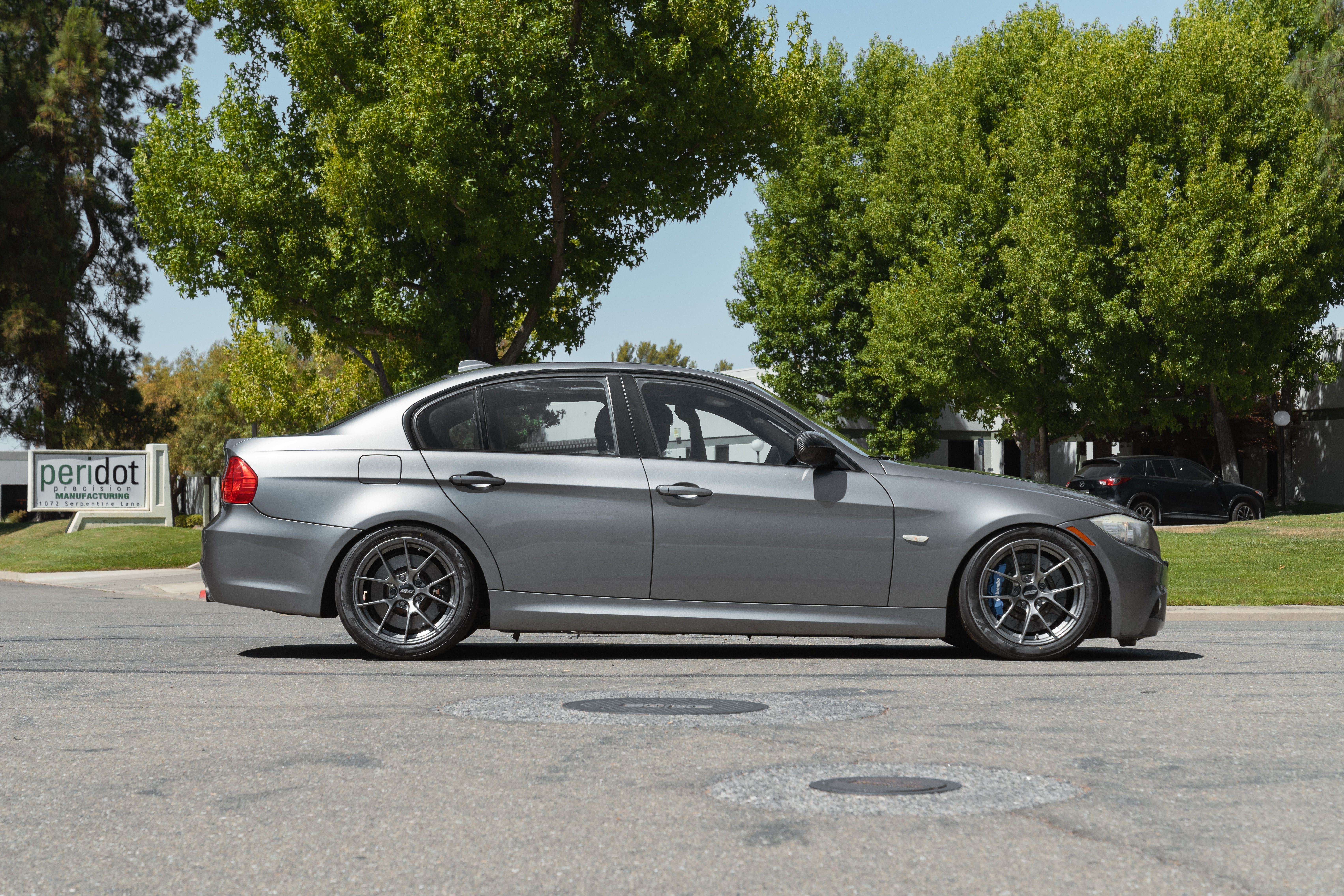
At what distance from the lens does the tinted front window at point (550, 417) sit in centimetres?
750

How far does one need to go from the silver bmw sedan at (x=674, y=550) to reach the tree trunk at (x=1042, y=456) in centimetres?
3088

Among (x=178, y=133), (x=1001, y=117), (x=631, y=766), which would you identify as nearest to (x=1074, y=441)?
(x=1001, y=117)

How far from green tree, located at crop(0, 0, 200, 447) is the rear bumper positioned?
1271 inches

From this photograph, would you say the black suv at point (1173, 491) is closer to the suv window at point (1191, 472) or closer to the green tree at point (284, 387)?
the suv window at point (1191, 472)

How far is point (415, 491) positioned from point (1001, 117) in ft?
107

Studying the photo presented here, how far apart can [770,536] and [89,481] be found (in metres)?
23.1

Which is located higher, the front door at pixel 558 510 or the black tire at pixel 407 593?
the front door at pixel 558 510

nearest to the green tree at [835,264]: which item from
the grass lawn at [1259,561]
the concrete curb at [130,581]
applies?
the grass lawn at [1259,561]

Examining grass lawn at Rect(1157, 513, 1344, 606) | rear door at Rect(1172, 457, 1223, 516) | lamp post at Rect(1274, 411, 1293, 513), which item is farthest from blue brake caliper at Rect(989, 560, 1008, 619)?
lamp post at Rect(1274, 411, 1293, 513)

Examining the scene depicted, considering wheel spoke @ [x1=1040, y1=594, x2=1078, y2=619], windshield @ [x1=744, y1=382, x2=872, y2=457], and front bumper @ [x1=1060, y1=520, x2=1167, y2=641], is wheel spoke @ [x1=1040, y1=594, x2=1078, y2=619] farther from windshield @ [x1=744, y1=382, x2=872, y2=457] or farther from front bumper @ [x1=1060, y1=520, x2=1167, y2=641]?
windshield @ [x1=744, y1=382, x2=872, y2=457]

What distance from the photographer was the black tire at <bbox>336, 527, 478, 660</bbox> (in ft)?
23.8

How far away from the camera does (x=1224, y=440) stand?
34.3 m

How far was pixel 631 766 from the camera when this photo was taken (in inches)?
177

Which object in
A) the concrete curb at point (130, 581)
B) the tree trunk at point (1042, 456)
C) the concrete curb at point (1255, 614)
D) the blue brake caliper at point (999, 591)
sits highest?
the tree trunk at point (1042, 456)
